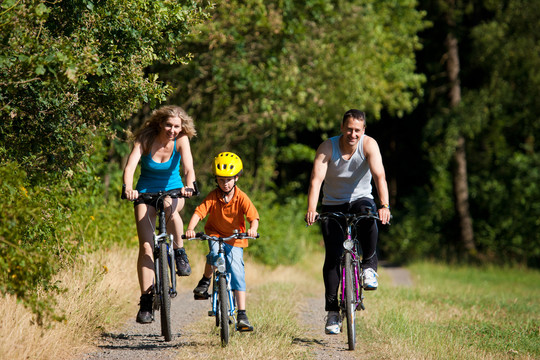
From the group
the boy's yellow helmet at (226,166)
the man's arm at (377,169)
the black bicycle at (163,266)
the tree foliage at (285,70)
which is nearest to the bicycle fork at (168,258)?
the black bicycle at (163,266)

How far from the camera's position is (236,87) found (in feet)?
47.1

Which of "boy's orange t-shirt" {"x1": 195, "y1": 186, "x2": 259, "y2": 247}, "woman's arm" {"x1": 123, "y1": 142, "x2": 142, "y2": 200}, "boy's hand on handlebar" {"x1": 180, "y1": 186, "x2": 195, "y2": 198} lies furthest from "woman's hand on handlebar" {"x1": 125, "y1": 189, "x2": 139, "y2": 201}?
"boy's orange t-shirt" {"x1": 195, "y1": 186, "x2": 259, "y2": 247}

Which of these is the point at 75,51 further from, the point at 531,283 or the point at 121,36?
the point at 531,283

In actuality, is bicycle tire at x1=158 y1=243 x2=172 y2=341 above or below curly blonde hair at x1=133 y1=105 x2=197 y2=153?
below

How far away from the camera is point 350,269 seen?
21.2ft

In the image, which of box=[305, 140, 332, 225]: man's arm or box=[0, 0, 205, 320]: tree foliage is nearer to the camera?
box=[0, 0, 205, 320]: tree foliage

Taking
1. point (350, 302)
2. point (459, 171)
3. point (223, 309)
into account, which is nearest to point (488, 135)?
point (459, 171)

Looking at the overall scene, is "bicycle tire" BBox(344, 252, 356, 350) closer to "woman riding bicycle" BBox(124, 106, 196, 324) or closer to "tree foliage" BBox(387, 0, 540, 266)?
"woman riding bicycle" BBox(124, 106, 196, 324)

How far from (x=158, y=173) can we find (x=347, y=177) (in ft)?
5.88

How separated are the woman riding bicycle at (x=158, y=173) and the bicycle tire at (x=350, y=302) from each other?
1482mm

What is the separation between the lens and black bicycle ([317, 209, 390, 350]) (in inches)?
250

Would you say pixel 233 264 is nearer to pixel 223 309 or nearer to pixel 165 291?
pixel 223 309

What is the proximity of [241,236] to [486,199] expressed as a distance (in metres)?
19.0

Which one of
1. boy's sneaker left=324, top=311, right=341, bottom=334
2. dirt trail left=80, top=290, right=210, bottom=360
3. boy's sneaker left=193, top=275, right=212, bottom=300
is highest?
boy's sneaker left=193, top=275, right=212, bottom=300
